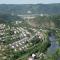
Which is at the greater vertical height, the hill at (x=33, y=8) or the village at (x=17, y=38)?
the hill at (x=33, y=8)

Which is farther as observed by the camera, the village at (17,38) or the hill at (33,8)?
the hill at (33,8)

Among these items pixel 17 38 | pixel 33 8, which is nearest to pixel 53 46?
pixel 17 38

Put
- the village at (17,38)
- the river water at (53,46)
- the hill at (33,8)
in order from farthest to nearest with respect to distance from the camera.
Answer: the hill at (33,8) → the village at (17,38) → the river water at (53,46)

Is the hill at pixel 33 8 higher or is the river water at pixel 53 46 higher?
the hill at pixel 33 8

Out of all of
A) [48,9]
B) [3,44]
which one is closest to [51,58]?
[3,44]

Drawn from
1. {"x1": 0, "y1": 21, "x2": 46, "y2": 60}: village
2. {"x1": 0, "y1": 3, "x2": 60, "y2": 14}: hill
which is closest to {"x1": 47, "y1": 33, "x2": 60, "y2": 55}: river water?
{"x1": 0, "y1": 21, "x2": 46, "y2": 60}: village

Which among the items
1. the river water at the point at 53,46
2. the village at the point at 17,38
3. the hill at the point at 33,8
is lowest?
the river water at the point at 53,46

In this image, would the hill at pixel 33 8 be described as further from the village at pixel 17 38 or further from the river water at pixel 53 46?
the river water at pixel 53 46

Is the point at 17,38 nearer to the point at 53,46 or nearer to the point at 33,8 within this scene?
the point at 53,46

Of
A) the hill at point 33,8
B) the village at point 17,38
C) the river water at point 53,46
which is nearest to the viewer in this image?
the river water at point 53,46

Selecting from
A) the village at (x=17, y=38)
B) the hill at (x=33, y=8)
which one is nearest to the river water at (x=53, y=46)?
the village at (x=17, y=38)

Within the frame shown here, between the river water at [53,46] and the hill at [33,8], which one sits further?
the hill at [33,8]

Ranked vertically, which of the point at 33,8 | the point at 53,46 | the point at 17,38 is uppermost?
the point at 33,8
